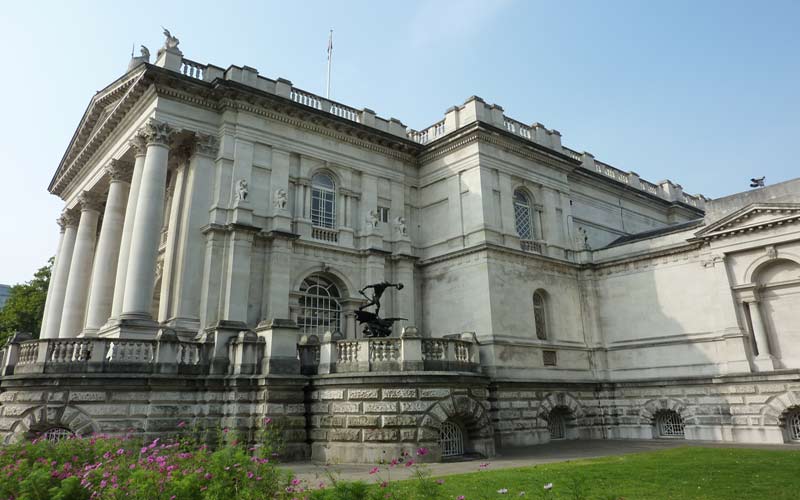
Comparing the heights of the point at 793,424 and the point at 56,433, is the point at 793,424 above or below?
below

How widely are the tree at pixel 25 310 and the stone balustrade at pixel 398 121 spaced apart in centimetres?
2628

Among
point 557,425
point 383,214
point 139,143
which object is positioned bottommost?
point 557,425

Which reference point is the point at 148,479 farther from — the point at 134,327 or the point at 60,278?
the point at 60,278

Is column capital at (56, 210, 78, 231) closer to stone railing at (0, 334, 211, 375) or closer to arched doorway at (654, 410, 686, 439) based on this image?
stone railing at (0, 334, 211, 375)

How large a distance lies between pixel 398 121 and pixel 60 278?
66.2 ft

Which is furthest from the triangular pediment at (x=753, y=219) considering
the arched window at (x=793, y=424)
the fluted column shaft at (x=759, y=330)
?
the arched window at (x=793, y=424)

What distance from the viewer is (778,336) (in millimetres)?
22984

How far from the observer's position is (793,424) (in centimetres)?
2164

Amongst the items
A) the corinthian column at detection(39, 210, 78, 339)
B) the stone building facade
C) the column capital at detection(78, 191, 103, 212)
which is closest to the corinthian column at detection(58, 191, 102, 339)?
the column capital at detection(78, 191, 103, 212)

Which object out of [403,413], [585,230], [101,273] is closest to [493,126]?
[585,230]

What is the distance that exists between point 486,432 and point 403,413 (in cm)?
334

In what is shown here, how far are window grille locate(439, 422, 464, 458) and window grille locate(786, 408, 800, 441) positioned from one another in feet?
42.5

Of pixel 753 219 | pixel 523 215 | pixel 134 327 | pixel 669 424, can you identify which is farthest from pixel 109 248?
pixel 753 219

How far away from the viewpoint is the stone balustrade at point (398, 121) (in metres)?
24.3
